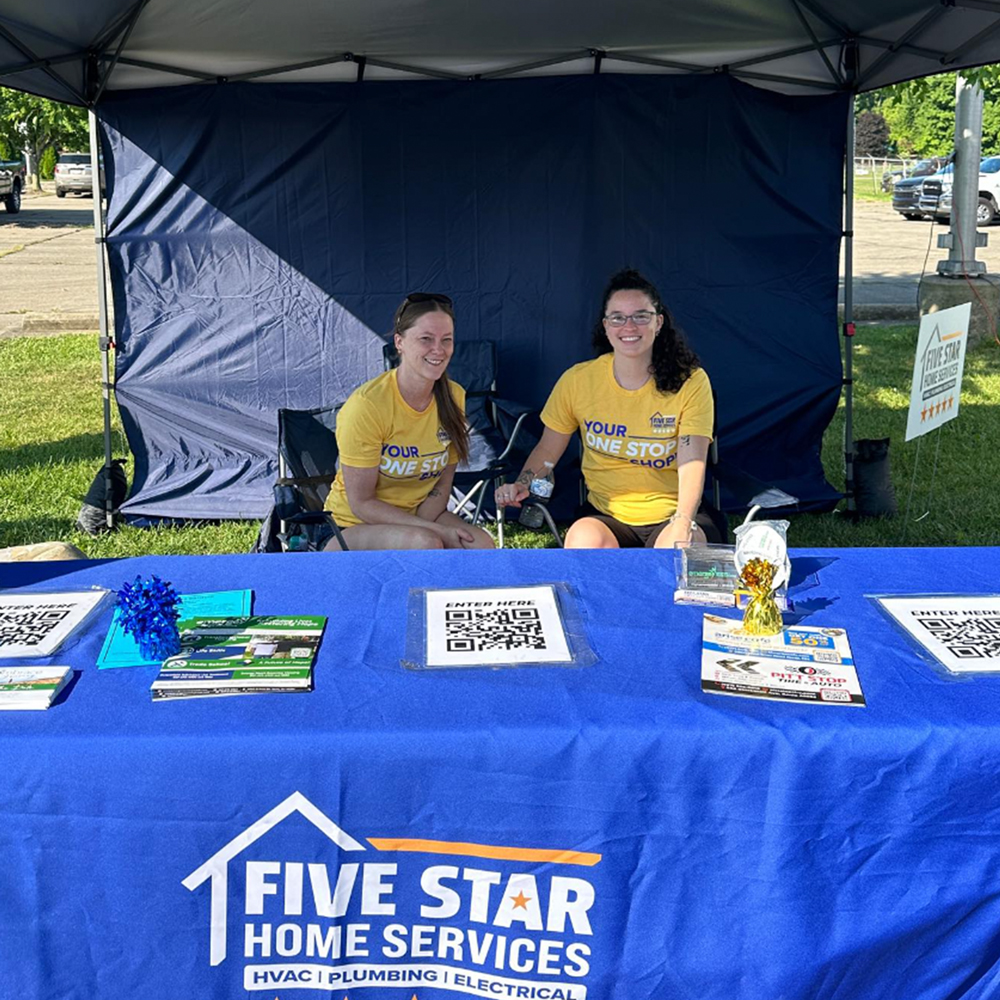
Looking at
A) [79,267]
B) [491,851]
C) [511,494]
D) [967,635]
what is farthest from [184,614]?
[79,267]

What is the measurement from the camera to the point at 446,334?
115 inches

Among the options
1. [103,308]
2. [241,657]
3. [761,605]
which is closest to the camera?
[241,657]

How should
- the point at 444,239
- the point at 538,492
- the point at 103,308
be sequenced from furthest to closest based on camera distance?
1. the point at 444,239
2. the point at 103,308
3. the point at 538,492

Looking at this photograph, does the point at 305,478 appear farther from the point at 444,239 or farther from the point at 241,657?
the point at 241,657

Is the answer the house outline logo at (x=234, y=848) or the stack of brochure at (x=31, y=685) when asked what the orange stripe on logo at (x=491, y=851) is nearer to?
the house outline logo at (x=234, y=848)

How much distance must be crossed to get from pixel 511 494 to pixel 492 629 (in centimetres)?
106

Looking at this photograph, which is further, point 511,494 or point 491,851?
point 511,494

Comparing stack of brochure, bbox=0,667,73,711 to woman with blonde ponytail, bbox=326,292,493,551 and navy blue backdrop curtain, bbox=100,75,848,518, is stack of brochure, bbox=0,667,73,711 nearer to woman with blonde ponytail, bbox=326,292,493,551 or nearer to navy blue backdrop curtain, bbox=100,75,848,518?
woman with blonde ponytail, bbox=326,292,493,551

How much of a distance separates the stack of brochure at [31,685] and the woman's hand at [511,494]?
4.53 feet

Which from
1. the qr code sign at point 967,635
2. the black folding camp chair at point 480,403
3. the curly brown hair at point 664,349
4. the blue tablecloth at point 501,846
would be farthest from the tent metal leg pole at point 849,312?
the blue tablecloth at point 501,846

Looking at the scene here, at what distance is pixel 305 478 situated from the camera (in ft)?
11.5

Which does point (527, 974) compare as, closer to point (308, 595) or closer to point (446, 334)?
point (308, 595)

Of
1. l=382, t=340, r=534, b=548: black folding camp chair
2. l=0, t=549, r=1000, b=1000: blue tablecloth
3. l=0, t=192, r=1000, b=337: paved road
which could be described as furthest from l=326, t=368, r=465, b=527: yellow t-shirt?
l=0, t=192, r=1000, b=337: paved road

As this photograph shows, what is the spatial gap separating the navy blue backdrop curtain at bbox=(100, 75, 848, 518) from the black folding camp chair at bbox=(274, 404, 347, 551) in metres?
0.84
